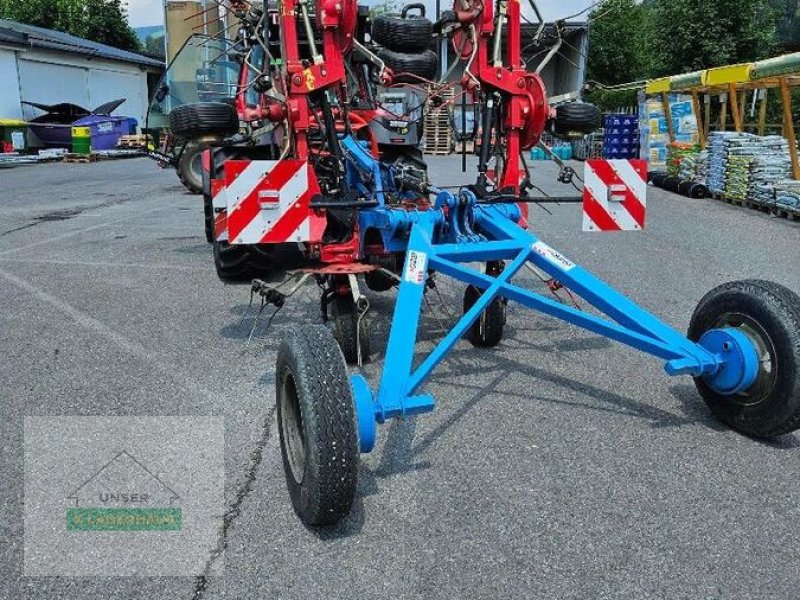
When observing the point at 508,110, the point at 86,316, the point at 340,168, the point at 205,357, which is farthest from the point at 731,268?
the point at 86,316

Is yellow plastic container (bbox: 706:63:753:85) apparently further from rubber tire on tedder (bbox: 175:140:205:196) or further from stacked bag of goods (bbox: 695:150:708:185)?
rubber tire on tedder (bbox: 175:140:205:196)

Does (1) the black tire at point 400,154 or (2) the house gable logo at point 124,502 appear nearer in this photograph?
(2) the house gable logo at point 124,502

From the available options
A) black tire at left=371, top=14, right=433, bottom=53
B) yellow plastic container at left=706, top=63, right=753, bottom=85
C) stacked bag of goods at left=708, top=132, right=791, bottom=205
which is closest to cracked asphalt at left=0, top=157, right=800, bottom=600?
black tire at left=371, top=14, right=433, bottom=53

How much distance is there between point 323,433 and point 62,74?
106 feet

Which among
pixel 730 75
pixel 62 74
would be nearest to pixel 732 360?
pixel 730 75

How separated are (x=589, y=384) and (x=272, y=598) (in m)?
2.44

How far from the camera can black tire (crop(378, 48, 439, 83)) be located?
5.65 meters

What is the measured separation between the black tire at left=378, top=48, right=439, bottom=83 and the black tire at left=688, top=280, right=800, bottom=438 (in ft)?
9.65

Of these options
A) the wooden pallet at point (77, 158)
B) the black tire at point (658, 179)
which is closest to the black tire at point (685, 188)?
the black tire at point (658, 179)

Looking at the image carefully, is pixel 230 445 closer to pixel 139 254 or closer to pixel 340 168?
pixel 340 168

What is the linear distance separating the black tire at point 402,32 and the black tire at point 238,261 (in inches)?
82.8

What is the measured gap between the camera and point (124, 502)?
3148 mm

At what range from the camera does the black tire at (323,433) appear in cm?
273

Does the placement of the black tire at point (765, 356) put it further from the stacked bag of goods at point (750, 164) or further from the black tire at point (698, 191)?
the black tire at point (698, 191)
